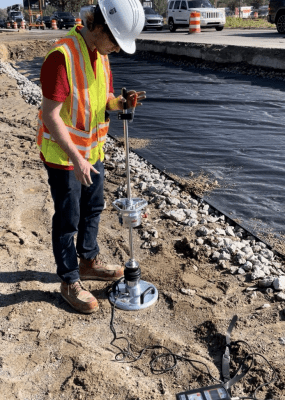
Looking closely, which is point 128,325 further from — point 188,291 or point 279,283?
point 279,283

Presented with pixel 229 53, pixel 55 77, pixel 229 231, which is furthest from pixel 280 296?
pixel 229 53

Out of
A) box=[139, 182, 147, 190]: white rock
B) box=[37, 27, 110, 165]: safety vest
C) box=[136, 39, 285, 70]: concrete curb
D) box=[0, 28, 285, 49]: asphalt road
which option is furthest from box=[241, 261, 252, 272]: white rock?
box=[0, 28, 285, 49]: asphalt road

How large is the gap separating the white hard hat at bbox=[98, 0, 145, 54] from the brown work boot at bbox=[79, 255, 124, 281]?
1.57 meters

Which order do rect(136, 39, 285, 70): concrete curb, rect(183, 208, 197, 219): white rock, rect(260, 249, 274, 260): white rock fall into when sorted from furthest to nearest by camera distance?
rect(136, 39, 285, 70): concrete curb, rect(183, 208, 197, 219): white rock, rect(260, 249, 274, 260): white rock

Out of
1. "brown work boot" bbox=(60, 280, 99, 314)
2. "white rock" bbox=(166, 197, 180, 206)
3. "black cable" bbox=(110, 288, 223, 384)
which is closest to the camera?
"black cable" bbox=(110, 288, 223, 384)

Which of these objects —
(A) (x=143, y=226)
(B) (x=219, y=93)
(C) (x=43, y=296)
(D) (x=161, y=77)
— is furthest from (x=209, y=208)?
(D) (x=161, y=77)

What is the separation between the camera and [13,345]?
2.69 meters

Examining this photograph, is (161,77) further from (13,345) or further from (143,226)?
(13,345)

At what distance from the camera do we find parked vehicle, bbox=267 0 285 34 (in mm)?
14320

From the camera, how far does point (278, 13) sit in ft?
49.2

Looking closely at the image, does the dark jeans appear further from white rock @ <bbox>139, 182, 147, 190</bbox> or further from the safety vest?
white rock @ <bbox>139, 182, 147, 190</bbox>

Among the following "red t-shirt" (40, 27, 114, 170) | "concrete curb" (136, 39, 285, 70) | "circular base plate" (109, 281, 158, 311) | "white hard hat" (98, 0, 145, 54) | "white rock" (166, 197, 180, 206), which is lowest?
"circular base plate" (109, 281, 158, 311)

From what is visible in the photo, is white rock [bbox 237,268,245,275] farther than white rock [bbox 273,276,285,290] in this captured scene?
Yes

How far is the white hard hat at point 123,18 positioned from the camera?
2.31 metres
